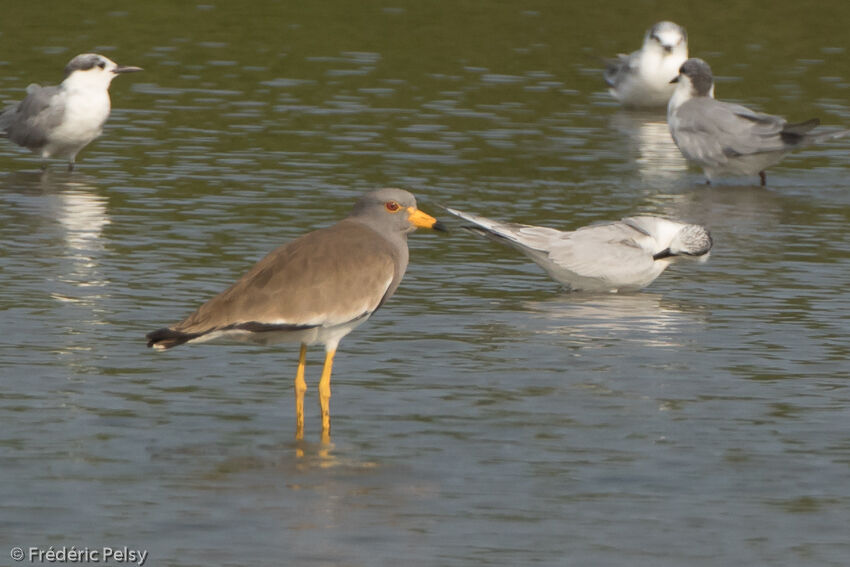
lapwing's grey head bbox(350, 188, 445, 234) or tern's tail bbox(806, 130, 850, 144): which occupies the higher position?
lapwing's grey head bbox(350, 188, 445, 234)

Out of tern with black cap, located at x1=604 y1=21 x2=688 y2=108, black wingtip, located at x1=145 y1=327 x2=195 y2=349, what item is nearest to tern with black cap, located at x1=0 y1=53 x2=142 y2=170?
tern with black cap, located at x1=604 y1=21 x2=688 y2=108

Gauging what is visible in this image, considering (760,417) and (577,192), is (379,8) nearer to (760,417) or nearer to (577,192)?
(577,192)

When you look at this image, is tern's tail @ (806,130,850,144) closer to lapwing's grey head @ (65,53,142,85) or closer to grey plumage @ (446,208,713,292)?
grey plumage @ (446,208,713,292)

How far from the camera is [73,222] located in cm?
1644

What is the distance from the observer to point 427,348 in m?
12.1

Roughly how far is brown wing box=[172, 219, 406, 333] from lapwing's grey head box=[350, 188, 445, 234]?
0.46 feet

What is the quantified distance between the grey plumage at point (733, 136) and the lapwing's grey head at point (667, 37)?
540cm

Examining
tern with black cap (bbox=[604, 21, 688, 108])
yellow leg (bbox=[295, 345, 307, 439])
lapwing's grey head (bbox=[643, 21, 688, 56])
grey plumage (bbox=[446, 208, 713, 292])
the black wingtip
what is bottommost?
tern with black cap (bbox=[604, 21, 688, 108])

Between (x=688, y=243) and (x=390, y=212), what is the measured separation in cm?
441

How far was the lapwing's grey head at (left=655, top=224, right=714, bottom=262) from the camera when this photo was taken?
14336mm

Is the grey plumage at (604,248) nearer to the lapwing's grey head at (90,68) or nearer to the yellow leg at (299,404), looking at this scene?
the yellow leg at (299,404)

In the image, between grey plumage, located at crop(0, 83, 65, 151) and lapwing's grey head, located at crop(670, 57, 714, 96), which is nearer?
grey plumage, located at crop(0, 83, 65, 151)

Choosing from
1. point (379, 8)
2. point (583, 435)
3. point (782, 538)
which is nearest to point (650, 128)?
point (379, 8)

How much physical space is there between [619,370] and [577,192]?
740 centimetres
